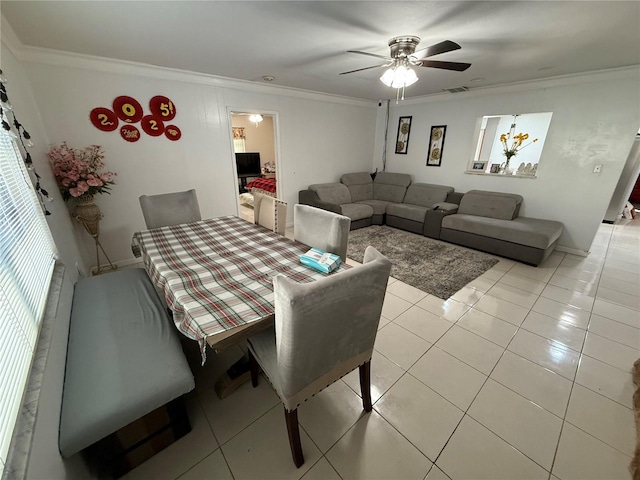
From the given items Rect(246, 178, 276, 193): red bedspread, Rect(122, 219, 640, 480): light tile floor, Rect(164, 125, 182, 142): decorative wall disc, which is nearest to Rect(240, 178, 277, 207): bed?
Rect(246, 178, 276, 193): red bedspread

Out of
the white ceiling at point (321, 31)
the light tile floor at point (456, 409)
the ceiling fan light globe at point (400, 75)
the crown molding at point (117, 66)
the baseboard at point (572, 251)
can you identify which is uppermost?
the white ceiling at point (321, 31)

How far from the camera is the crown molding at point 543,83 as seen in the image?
2.86 m

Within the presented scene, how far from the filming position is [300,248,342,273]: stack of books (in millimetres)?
1491

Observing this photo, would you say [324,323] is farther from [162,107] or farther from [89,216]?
[162,107]

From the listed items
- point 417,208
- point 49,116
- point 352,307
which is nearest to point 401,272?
point 417,208

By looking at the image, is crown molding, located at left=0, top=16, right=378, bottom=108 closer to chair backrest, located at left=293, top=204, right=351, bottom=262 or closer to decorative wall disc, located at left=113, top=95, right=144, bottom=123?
decorative wall disc, located at left=113, top=95, right=144, bottom=123

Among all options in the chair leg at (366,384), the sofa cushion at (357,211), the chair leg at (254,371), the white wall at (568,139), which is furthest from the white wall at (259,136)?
the chair leg at (366,384)

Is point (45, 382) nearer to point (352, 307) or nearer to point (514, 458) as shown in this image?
point (352, 307)

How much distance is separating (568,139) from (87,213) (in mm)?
5868

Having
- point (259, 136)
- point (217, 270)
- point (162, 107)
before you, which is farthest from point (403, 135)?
point (217, 270)

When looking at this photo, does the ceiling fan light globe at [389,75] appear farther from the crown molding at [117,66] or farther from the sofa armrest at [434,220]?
the sofa armrest at [434,220]

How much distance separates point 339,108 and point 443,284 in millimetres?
3662

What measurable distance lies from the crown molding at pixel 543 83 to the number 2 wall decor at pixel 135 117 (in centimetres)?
413

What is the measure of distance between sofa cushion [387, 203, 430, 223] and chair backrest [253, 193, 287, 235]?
2.68 meters
